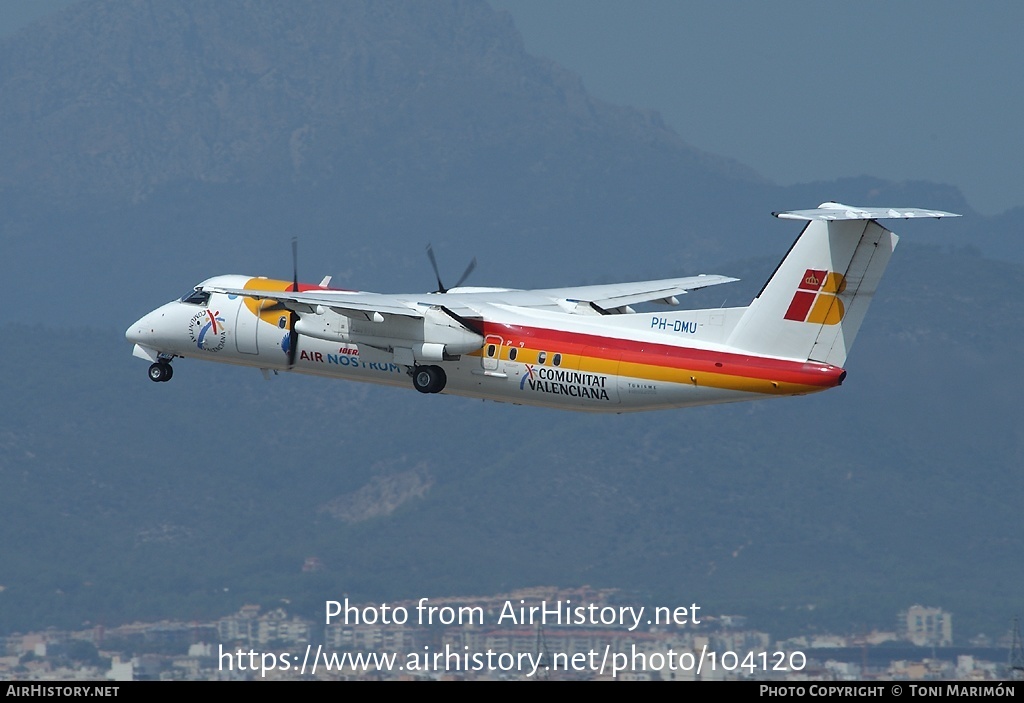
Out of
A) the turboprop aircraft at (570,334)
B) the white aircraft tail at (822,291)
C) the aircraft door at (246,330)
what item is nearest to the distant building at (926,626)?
the turboprop aircraft at (570,334)

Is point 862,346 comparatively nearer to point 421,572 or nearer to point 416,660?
point 421,572

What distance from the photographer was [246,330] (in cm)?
4612

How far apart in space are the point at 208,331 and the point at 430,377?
6386 millimetres

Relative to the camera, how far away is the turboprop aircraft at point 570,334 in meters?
39.0

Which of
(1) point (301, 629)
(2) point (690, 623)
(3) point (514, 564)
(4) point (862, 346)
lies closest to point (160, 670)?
(1) point (301, 629)

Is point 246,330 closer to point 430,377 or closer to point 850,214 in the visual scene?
point 430,377

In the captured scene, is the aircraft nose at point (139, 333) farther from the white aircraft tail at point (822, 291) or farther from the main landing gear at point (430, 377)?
the white aircraft tail at point (822, 291)

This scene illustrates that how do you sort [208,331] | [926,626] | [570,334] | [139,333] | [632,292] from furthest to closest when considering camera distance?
[926,626] → [632,292] → [139,333] → [208,331] → [570,334]

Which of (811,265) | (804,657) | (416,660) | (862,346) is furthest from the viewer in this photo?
(862,346)

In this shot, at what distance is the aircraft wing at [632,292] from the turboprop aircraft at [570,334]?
1.9 inches

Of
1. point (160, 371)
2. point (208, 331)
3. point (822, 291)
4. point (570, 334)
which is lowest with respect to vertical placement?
point (822, 291)

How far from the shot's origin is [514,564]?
183 m

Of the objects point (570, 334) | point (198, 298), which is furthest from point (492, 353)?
point (198, 298)
